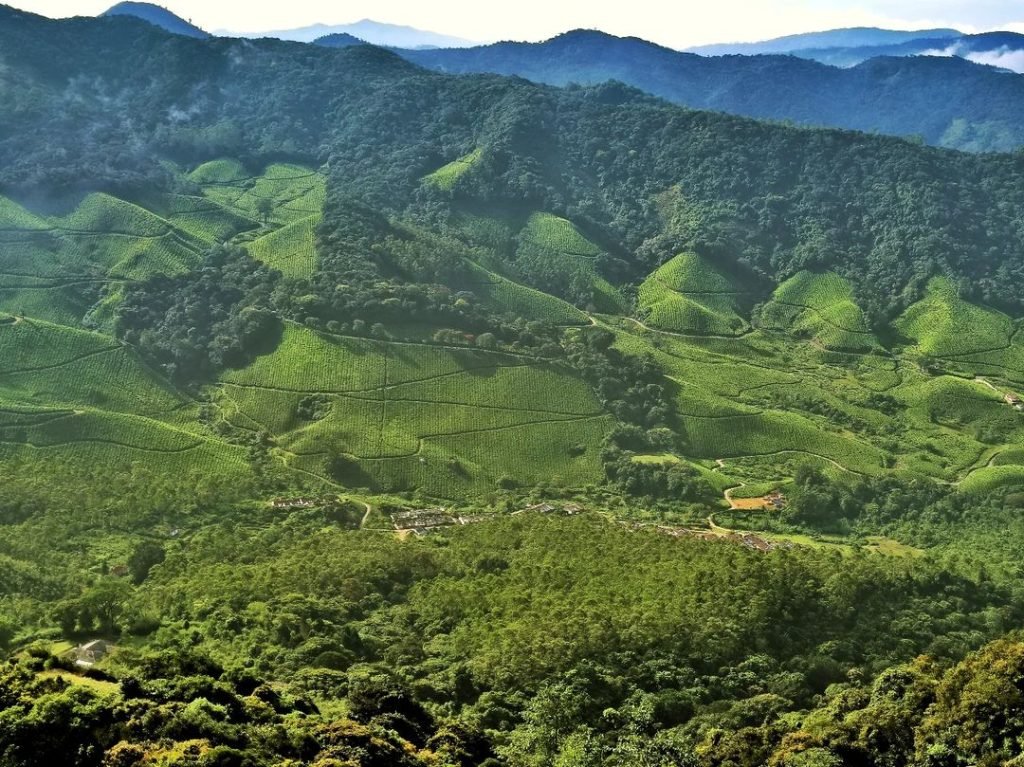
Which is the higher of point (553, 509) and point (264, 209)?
point (264, 209)

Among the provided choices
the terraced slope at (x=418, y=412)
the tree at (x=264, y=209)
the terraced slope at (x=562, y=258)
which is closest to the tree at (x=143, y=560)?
the terraced slope at (x=418, y=412)

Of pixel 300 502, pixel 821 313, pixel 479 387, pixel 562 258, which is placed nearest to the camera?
pixel 300 502

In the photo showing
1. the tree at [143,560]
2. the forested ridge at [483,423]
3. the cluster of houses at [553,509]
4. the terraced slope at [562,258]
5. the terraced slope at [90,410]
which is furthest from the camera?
the terraced slope at [562,258]

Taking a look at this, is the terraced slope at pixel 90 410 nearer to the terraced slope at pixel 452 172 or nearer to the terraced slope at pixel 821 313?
the terraced slope at pixel 452 172

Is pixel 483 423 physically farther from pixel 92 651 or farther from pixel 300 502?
pixel 92 651

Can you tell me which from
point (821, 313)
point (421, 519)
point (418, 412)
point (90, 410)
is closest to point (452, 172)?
point (821, 313)

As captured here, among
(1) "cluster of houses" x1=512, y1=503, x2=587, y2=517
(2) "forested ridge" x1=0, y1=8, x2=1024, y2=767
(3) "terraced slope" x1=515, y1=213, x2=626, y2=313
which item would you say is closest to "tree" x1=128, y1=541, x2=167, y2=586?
(2) "forested ridge" x1=0, y1=8, x2=1024, y2=767

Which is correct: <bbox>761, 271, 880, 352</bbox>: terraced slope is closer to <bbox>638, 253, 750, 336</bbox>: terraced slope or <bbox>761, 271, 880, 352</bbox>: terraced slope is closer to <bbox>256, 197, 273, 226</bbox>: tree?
<bbox>638, 253, 750, 336</bbox>: terraced slope

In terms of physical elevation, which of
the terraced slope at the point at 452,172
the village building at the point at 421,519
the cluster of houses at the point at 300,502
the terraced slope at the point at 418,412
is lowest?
the village building at the point at 421,519
